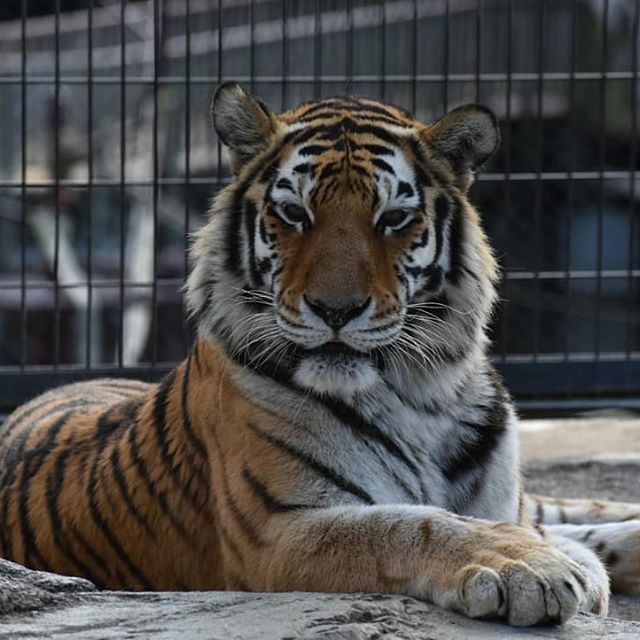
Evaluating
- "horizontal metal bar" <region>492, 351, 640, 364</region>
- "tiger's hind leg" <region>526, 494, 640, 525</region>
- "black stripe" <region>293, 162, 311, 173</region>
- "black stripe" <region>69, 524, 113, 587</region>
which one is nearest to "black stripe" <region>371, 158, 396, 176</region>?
"black stripe" <region>293, 162, 311, 173</region>

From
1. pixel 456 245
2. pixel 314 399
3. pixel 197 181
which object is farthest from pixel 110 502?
pixel 197 181

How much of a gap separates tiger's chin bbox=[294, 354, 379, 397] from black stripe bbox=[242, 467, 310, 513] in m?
0.20

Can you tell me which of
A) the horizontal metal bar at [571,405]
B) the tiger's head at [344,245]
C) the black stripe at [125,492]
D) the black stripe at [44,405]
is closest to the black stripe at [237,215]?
the tiger's head at [344,245]

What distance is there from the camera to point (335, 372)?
115 inches

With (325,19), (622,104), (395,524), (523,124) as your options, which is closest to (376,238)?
(395,524)

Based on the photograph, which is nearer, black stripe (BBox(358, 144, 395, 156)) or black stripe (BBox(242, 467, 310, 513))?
black stripe (BBox(242, 467, 310, 513))

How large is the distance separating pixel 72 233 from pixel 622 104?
11.3 ft

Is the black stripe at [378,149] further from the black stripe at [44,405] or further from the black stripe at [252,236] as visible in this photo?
the black stripe at [44,405]

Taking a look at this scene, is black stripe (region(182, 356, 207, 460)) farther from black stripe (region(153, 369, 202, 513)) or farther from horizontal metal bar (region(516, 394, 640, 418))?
horizontal metal bar (region(516, 394, 640, 418))

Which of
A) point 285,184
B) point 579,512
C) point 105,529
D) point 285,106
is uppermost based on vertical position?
point 285,106

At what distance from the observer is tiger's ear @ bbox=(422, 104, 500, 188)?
3166 millimetres

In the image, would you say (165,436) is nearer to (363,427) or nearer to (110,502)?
(110,502)

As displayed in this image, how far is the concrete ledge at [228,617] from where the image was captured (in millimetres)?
2293

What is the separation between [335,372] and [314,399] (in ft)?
0.32
